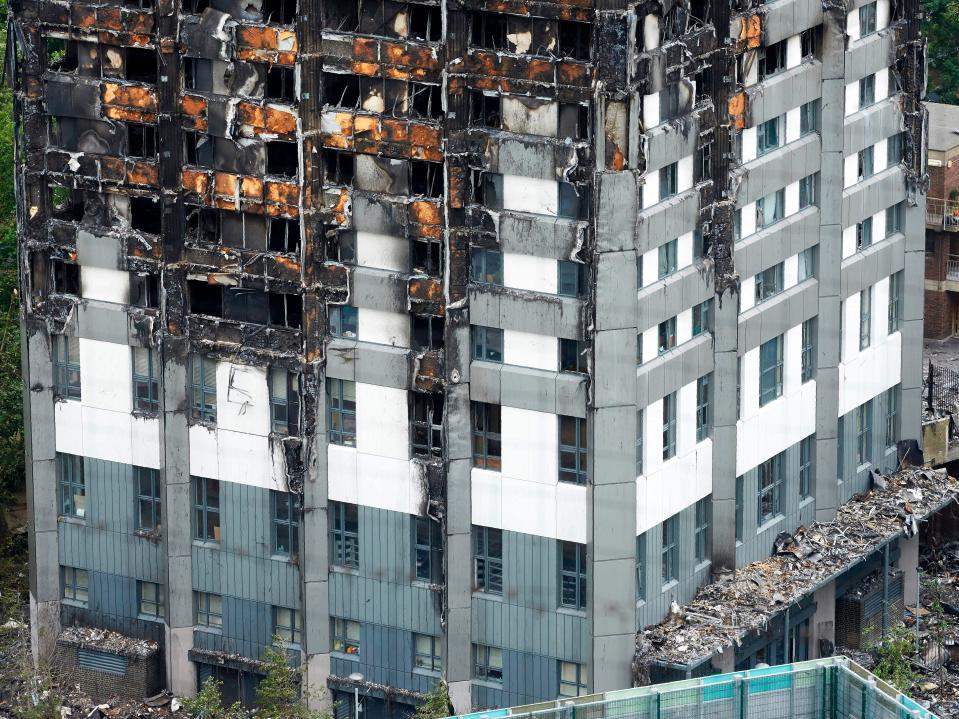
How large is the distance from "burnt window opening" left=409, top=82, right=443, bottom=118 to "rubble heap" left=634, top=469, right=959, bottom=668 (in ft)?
69.2

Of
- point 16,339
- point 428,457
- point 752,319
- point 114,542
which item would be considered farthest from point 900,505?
point 16,339

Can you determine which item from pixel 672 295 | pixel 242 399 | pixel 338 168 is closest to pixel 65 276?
pixel 242 399

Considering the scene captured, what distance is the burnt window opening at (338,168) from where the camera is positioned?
11212 centimetres

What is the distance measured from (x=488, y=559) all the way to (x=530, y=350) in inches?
337

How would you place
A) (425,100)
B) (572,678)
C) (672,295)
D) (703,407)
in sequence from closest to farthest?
(425,100)
(672,295)
(572,678)
(703,407)

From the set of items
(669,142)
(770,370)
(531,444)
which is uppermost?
(669,142)

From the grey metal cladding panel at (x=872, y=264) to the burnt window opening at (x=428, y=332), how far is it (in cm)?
1932

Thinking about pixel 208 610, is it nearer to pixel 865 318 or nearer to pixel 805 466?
pixel 805 466

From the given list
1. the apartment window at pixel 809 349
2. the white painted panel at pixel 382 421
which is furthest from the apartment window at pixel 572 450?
the apartment window at pixel 809 349

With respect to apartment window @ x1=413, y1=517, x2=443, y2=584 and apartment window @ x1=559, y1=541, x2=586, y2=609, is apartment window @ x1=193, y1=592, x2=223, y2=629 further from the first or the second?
apartment window @ x1=559, y1=541, x2=586, y2=609

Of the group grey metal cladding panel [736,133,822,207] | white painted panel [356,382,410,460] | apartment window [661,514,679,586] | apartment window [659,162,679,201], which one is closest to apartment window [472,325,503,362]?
white painted panel [356,382,410,460]

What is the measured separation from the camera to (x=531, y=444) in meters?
111

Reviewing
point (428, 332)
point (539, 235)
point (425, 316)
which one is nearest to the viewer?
point (539, 235)

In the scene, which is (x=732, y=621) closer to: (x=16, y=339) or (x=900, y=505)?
(x=900, y=505)
